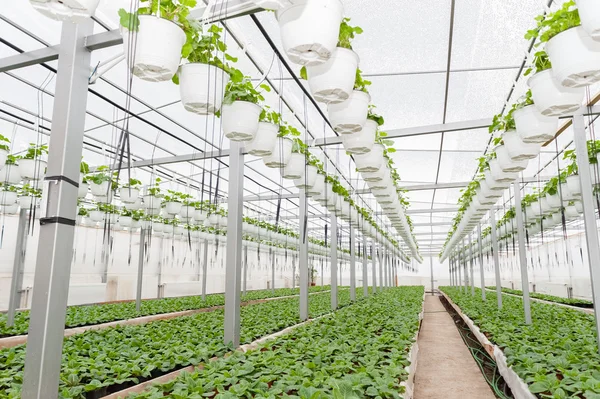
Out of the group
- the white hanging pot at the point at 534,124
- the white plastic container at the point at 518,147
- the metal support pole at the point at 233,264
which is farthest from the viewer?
the metal support pole at the point at 233,264

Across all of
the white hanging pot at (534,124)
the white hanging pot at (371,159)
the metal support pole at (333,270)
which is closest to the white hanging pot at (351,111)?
the white hanging pot at (371,159)

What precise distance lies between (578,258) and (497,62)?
16.3m

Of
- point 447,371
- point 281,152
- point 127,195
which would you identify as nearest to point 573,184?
point 447,371

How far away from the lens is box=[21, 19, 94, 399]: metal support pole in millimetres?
2072

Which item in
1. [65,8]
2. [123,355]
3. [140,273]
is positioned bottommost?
[123,355]

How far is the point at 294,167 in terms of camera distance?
4465 millimetres

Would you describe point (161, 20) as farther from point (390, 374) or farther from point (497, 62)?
point (497, 62)

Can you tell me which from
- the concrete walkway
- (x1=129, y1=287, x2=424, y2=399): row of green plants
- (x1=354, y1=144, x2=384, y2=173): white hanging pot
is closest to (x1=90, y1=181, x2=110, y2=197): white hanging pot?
(x1=129, y1=287, x2=424, y2=399): row of green plants

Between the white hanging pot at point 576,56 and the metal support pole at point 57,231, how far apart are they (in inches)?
104

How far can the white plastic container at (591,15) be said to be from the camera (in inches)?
71.4

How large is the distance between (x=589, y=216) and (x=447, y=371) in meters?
3.23

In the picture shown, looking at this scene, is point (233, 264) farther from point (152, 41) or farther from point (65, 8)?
point (65, 8)

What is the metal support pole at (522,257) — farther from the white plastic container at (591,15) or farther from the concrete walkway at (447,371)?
the white plastic container at (591,15)

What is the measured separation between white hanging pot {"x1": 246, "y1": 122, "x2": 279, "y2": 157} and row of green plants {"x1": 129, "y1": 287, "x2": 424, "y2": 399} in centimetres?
175
